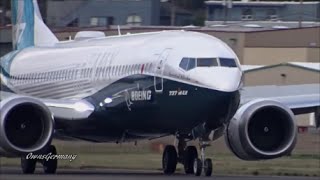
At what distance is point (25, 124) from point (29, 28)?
9015mm

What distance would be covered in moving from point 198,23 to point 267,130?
43300 mm

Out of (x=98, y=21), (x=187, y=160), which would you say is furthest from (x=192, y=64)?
(x=98, y=21)

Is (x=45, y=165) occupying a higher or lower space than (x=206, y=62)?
lower

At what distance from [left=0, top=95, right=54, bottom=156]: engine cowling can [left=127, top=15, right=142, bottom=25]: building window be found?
679 inches

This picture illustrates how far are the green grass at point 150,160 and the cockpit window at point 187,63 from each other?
4632 millimetres

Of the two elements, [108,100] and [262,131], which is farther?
[108,100]

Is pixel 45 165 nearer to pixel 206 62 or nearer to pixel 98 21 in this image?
pixel 206 62

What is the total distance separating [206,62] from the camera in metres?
30.0

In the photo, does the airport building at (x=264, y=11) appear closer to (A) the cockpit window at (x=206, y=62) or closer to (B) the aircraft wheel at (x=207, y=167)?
(A) the cockpit window at (x=206, y=62)

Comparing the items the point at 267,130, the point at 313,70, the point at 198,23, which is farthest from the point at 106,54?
the point at 198,23

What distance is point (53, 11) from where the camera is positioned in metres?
50.2

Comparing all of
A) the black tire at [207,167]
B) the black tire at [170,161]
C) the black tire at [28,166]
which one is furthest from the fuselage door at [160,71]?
the black tire at [28,166]

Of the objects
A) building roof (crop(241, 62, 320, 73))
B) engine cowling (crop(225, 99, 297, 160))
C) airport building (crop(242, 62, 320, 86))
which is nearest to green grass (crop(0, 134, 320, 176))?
engine cowling (crop(225, 99, 297, 160))

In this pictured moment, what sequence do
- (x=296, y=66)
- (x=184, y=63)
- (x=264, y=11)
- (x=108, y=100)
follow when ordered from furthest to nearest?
(x=264, y=11), (x=296, y=66), (x=108, y=100), (x=184, y=63)
